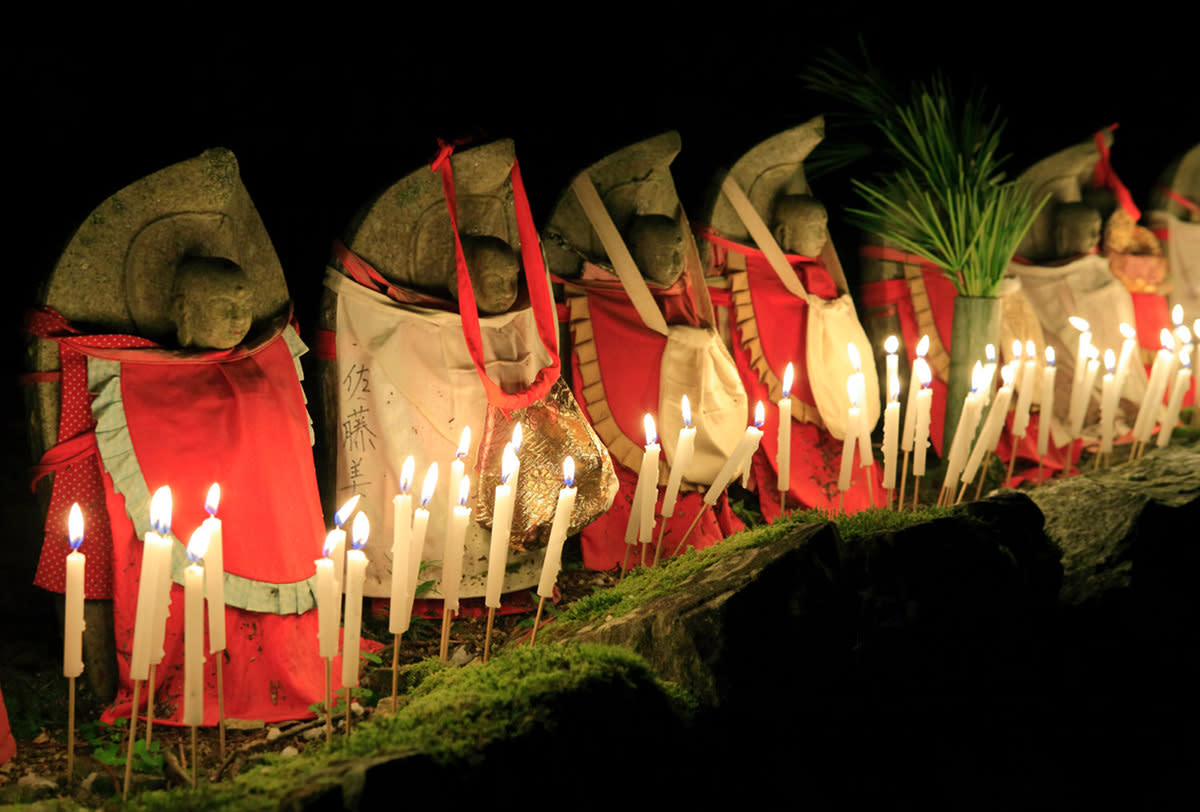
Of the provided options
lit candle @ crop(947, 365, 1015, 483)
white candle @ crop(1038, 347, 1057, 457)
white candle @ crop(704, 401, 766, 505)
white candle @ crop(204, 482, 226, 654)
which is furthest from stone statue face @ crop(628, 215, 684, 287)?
white candle @ crop(204, 482, 226, 654)

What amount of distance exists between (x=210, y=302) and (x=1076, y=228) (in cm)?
474

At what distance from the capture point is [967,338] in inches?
201

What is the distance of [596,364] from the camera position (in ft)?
15.0

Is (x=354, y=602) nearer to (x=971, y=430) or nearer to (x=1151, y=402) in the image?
(x=971, y=430)

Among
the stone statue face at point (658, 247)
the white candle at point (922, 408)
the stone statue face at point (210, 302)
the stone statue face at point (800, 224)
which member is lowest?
the white candle at point (922, 408)

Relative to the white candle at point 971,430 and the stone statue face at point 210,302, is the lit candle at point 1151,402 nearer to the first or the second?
the white candle at point 971,430

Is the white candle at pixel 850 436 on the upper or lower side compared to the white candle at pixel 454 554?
upper

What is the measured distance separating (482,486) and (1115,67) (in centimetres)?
535

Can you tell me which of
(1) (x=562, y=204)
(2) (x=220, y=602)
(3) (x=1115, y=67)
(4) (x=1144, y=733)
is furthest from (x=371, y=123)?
(3) (x=1115, y=67)

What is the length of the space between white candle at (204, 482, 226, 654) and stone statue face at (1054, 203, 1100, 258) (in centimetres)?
516

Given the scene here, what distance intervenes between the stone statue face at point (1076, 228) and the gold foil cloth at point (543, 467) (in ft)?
11.3

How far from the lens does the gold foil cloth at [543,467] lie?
394cm

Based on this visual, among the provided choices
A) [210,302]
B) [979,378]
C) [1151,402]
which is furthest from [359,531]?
[1151,402]

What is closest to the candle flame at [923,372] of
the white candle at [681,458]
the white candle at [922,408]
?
the white candle at [922,408]
